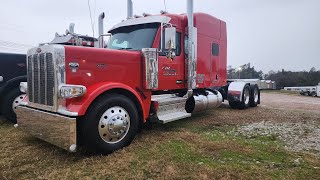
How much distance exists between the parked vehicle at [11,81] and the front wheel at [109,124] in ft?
11.1

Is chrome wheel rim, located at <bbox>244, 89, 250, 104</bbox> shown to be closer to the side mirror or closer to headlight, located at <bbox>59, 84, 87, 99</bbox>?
the side mirror

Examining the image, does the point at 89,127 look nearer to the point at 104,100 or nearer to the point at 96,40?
the point at 104,100

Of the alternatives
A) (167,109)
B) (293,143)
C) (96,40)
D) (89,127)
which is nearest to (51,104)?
(89,127)

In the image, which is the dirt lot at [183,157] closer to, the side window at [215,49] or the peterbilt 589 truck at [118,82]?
the peterbilt 589 truck at [118,82]

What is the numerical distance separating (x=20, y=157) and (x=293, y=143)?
203 inches

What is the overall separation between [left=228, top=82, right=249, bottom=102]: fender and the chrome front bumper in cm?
776

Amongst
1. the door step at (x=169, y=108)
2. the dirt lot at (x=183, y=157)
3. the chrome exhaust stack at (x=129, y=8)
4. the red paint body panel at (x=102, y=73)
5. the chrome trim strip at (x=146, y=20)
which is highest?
the chrome exhaust stack at (x=129, y=8)

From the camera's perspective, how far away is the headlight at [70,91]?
4.43m

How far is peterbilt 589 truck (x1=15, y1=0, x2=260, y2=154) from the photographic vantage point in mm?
4535

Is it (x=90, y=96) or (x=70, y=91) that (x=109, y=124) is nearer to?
(x=90, y=96)

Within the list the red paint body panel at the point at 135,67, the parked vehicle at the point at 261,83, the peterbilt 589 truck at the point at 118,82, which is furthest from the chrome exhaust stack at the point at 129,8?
the parked vehicle at the point at 261,83

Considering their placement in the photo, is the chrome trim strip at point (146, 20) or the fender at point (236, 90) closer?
the chrome trim strip at point (146, 20)

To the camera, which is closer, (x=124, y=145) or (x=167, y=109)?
(x=124, y=145)

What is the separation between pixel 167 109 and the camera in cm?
661
